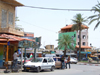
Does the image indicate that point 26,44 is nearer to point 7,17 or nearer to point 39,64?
point 39,64

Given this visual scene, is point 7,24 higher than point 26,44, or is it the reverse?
point 7,24

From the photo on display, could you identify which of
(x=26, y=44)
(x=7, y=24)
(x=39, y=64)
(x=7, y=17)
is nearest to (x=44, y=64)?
(x=39, y=64)

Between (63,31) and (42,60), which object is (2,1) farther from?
(63,31)

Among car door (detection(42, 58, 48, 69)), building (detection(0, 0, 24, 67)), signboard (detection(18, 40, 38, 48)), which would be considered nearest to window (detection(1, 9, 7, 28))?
building (detection(0, 0, 24, 67))

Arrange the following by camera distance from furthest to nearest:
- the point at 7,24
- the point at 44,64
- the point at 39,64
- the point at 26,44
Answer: the point at 7,24
the point at 26,44
the point at 44,64
the point at 39,64

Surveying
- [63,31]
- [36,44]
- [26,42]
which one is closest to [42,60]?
[26,42]

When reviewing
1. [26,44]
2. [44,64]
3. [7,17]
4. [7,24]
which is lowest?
[44,64]

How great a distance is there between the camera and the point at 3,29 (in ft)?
71.8

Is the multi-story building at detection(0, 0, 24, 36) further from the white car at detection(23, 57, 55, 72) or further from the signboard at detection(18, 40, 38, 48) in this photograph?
the white car at detection(23, 57, 55, 72)

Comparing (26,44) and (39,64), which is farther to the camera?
(26,44)

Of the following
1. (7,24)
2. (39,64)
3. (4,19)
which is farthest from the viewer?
(7,24)

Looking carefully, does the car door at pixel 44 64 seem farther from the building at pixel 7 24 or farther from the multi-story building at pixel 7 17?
the multi-story building at pixel 7 17

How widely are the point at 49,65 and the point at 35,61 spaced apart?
156cm

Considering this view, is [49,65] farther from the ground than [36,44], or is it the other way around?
[36,44]
